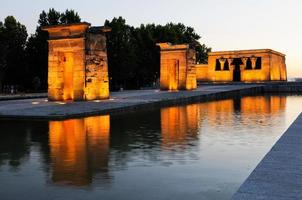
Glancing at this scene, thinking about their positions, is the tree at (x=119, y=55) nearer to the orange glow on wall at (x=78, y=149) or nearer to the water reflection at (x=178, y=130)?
the water reflection at (x=178, y=130)

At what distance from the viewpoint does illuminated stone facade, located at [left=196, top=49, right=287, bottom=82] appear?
2328 inches

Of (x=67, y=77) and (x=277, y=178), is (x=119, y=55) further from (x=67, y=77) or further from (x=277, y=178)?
(x=277, y=178)

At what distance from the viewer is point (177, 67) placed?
3856 centimetres

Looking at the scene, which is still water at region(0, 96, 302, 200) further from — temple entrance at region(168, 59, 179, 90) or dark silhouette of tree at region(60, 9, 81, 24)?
dark silhouette of tree at region(60, 9, 81, 24)

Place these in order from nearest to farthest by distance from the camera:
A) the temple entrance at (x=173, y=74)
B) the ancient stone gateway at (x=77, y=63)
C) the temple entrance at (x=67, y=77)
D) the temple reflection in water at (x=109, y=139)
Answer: the temple reflection in water at (x=109, y=139) < the ancient stone gateway at (x=77, y=63) < the temple entrance at (x=67, y=77) < the temple entrance at (x=173, y=74)

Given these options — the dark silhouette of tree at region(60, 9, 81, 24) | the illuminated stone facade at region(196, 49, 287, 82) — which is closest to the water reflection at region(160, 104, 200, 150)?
the dark silhouette of tree at region(60, 9, 81, 24)

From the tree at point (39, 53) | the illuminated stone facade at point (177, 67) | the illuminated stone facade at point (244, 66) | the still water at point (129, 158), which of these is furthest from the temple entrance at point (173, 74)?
the still water at point (129, 158)

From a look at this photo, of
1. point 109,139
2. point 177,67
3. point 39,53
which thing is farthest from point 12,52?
point 109,139

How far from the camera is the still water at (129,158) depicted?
615 centimetres

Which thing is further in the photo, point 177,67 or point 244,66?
point 244,66

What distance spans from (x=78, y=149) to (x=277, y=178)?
16.7 feet

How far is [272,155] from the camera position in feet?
23.9

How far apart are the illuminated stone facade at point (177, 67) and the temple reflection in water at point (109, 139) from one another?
20.9 metres

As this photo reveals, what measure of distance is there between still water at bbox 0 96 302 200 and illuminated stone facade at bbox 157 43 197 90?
76.9 ft
